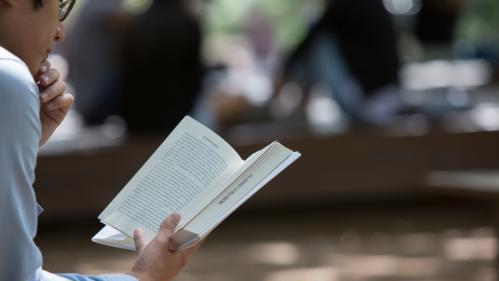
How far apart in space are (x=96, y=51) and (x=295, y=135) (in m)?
1.61

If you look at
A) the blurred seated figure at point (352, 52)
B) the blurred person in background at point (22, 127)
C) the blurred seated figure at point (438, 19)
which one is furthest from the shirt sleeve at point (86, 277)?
the blurred seated figure at point (438, 19)

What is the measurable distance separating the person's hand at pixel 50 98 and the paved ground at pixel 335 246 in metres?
4.76

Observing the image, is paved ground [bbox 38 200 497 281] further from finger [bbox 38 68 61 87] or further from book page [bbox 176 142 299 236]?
finger [bbox 38 68 61 87]

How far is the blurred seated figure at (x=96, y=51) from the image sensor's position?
8711 millimetres

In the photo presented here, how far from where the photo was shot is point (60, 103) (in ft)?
6.81

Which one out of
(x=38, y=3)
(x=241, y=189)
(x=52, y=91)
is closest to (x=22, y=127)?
(x=38, y=3)

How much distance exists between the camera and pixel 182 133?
219cm

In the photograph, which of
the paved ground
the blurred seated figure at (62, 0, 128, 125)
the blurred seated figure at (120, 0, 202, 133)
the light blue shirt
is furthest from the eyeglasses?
the blurred seated figure at (62, 0, 128, 125)

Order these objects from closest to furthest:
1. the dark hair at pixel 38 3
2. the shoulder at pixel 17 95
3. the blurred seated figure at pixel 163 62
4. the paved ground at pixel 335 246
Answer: the shoulder at pixel 17 95 < the dark hair at pixel 38 3 < the paved ground at pixel 335 246 < the blurred seated figure at pixel 163 62

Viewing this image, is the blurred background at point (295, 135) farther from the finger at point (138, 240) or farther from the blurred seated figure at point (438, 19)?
the finger at point (138, 240)

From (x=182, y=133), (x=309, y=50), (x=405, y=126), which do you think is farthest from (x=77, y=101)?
(x=182, y=133)

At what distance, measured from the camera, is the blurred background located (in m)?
8.33

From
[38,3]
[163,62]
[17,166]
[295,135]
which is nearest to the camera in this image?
[17,166]

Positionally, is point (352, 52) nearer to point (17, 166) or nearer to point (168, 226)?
point (168, 226)
